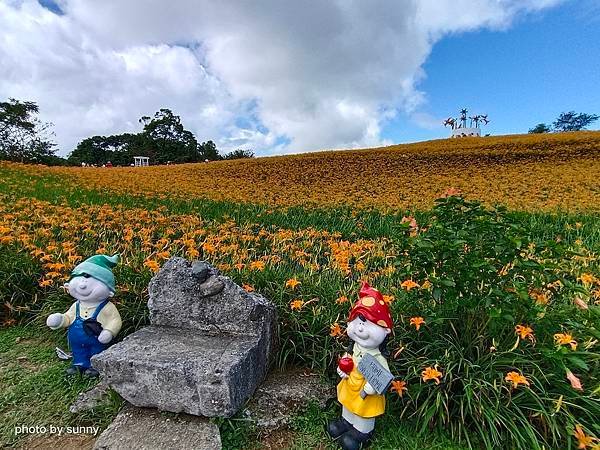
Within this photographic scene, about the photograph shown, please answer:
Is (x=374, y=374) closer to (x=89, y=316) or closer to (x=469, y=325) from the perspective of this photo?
(x=469, y=325)

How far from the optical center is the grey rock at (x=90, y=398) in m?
2.46

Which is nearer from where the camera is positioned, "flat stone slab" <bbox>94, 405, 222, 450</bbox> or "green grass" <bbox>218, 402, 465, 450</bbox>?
"flat stone slab" <bbox>94, 405, 222, 450</bbox>

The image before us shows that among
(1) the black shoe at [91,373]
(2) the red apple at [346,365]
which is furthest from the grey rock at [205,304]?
(2) the red apple at [346,365]

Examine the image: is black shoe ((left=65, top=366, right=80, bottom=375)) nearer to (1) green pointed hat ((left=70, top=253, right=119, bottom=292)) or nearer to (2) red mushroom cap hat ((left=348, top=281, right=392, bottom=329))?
(1) green pointed hat ((left=70, top=253, right=119, bottom=292))

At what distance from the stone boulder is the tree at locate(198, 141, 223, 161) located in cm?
4263

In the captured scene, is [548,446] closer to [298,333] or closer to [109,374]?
[298,333]

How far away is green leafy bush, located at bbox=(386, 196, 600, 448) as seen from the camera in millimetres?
2176

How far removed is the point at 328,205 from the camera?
8.33 metres

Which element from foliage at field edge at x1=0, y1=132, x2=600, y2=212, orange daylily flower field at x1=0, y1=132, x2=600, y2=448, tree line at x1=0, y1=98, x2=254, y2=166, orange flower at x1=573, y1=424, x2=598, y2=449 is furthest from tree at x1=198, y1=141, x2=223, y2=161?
orange flower at x1=573, y1=424, x2=598, y2=449

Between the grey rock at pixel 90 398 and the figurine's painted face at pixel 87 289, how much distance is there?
1.92 ft

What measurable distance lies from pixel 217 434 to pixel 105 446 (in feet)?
1.96

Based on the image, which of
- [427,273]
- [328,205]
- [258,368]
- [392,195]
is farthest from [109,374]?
[392,195]

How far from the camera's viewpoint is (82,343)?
2.75 meters

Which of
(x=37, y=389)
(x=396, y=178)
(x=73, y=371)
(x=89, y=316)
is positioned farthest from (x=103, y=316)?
(x=396, y=178)
